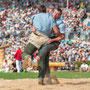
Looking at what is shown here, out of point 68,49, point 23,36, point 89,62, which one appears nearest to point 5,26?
point 23,36

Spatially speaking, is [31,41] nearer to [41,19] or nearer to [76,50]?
[41,19]

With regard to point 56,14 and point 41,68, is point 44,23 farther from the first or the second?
point 41,68

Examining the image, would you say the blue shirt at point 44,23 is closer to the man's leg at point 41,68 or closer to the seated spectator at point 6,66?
the man's leg at point 41,68

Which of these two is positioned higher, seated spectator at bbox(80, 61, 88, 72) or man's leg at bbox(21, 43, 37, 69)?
man's leg at bbox(21, 43, 37, 69)

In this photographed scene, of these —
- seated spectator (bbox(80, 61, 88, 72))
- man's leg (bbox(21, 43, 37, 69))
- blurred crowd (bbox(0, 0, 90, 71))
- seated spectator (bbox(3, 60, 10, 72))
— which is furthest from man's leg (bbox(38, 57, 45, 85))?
blurred crowd (bbox(0, 0, 90, 71))

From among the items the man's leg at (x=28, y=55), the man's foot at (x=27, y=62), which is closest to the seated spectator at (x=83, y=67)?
the man's leg at (x=28, y=55)

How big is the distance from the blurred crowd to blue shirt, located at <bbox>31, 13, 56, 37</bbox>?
442 inches

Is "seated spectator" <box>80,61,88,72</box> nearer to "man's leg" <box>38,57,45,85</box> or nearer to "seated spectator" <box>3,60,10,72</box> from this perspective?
"seated spectator" <box>3,60,10,72</box>

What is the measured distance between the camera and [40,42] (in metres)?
Result: 7.86

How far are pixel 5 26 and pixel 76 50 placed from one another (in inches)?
265

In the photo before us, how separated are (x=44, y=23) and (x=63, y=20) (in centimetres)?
1996

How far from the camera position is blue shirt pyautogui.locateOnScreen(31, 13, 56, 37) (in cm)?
785

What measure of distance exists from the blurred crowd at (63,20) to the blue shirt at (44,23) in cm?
1123

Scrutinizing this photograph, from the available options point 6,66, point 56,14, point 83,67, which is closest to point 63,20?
point 83,67
